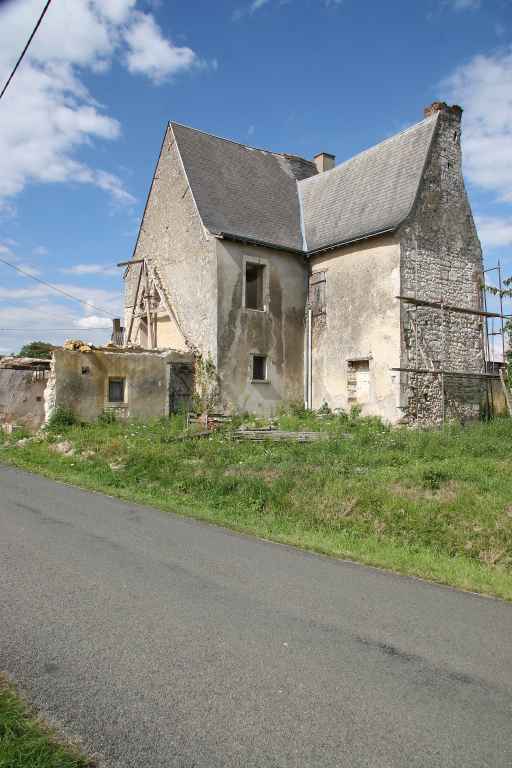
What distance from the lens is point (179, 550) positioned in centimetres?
723

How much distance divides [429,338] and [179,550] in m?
15.1

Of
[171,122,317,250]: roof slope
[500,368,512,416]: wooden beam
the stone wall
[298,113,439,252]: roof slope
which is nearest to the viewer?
the stone wall

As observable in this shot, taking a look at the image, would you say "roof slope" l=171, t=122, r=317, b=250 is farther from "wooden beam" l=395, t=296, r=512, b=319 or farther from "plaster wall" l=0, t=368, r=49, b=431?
"plaster wall" l=0, t=368, r=49, b=431

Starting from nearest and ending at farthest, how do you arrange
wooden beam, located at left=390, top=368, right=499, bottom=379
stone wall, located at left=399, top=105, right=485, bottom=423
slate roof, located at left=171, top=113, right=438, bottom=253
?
1. wooden beam, located at left=390, top=368, right=499, bottom=379
2. stone wall, located at left=399, top=105, right=485, bottom=423
3. slate roof, located at left=171, top=113, right=438, bottom=253

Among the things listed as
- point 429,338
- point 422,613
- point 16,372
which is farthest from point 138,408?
point 422,613

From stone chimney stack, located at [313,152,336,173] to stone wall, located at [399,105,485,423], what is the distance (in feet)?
25.1

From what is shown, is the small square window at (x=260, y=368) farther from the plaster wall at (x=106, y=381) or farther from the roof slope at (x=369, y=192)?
the roof slope at (x=369, y=192)

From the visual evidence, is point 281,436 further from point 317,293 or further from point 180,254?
point 180,254

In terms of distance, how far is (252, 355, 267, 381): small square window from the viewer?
22.0 metres

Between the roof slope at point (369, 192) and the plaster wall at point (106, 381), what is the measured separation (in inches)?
290

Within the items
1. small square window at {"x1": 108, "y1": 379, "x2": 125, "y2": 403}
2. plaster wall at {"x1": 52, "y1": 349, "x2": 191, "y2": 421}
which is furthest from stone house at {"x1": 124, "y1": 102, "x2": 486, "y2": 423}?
small square window at {"x1": 108, "y1": 379, "x2": 125, "y2": 403}

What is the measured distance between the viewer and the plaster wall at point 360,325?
19734 mm

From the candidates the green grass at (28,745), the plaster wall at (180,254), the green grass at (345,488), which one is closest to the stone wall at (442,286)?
the green grass at (345,488)

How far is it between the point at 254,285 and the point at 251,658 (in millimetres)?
20240
